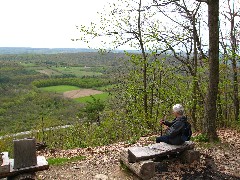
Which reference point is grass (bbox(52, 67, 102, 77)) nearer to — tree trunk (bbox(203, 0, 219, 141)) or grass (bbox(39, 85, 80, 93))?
grass (bbox(39, 85, 80, 93))

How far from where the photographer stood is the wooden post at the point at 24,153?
240 inches

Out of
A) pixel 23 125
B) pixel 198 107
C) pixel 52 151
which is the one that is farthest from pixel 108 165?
pixel 23 125

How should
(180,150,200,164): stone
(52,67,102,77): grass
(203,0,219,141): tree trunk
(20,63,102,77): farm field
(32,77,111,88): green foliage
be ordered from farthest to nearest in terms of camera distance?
(20,63,102,77): farm field < (52,67,102,77): grass < (32,77,111,88): green foliage < (203,0,219,141): tree trunk < (180,150,200,164): stone

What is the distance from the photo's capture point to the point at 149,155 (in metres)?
7.29

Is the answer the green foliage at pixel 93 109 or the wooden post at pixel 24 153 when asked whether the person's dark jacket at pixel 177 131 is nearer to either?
the wooden post at pixel 24 153

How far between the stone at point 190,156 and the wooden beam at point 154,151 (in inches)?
6.1

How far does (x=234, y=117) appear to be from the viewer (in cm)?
1702

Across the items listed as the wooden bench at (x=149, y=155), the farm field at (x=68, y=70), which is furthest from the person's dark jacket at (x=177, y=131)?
the farm field at (x=68, y=70)

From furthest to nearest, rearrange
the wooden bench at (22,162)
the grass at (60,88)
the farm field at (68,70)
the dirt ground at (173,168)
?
the farm field at (68,70) < the grass at (60,88) < the dirt ground at (173,168) < the wooden bench at (22,162)

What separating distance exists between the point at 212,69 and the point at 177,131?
2.91 metres

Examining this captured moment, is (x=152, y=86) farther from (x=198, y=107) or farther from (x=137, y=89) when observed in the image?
→ (x=198, y=107)

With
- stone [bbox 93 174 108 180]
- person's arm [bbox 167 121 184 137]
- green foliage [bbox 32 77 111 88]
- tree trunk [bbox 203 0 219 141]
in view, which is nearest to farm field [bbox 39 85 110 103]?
green foliage [bbox 32 77 111 88]

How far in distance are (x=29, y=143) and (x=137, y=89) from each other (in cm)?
1240

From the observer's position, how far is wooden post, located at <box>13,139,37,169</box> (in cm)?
609
